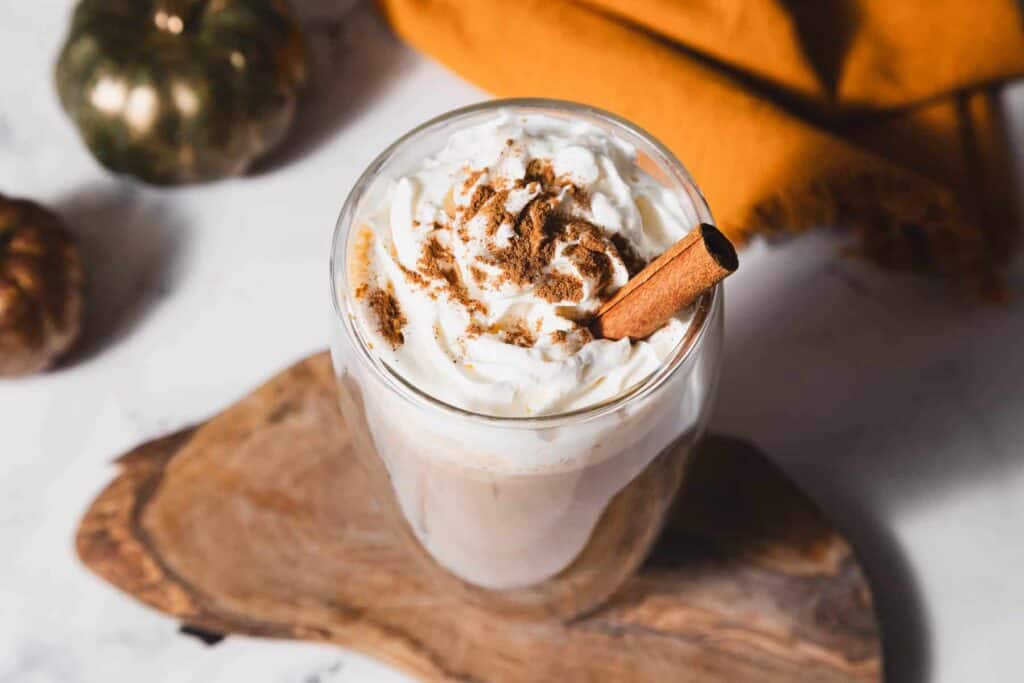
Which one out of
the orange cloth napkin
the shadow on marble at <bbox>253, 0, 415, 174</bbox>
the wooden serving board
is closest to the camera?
the wooden serving board

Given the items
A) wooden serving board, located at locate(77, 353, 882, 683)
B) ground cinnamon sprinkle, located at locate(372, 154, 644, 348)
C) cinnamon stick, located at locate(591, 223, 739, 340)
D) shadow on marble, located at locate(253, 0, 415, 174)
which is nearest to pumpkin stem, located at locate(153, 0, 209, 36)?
shadow on marble, located at locate(253, 0, 415, 174)

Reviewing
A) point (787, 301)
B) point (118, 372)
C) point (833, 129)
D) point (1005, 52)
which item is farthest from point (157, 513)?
point (1005, 52)

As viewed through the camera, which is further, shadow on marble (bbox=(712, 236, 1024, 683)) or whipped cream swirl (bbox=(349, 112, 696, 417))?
shadow on marble (bbox=(712, 236, 1024, 683))

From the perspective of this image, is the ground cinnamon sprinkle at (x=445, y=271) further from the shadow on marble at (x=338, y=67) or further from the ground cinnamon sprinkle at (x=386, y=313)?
the shadow on marble at (x=338, y=67)

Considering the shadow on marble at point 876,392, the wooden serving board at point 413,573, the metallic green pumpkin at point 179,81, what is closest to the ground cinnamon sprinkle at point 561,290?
the wooden serving board at point 413,573

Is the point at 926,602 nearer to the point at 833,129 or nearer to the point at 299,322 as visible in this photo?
the point at 833,129

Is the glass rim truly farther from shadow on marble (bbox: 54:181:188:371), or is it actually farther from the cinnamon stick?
shadow on marble (bbox: 54:181:188:371)

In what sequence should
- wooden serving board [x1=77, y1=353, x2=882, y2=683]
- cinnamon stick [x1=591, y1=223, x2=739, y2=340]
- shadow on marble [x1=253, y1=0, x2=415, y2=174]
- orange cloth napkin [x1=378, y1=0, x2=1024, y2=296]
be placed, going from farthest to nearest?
shadow on marble [x1=253, y1=0, x2=415, y2=174] < orange cloth napkin [x1=378, y1=0, x2=1024, y2=296] < wooden serving board [x1=77, y1=353, x2=882, y2=683] < cinnamon stick [x1=591, y1=223, x2=739, y2=340]
